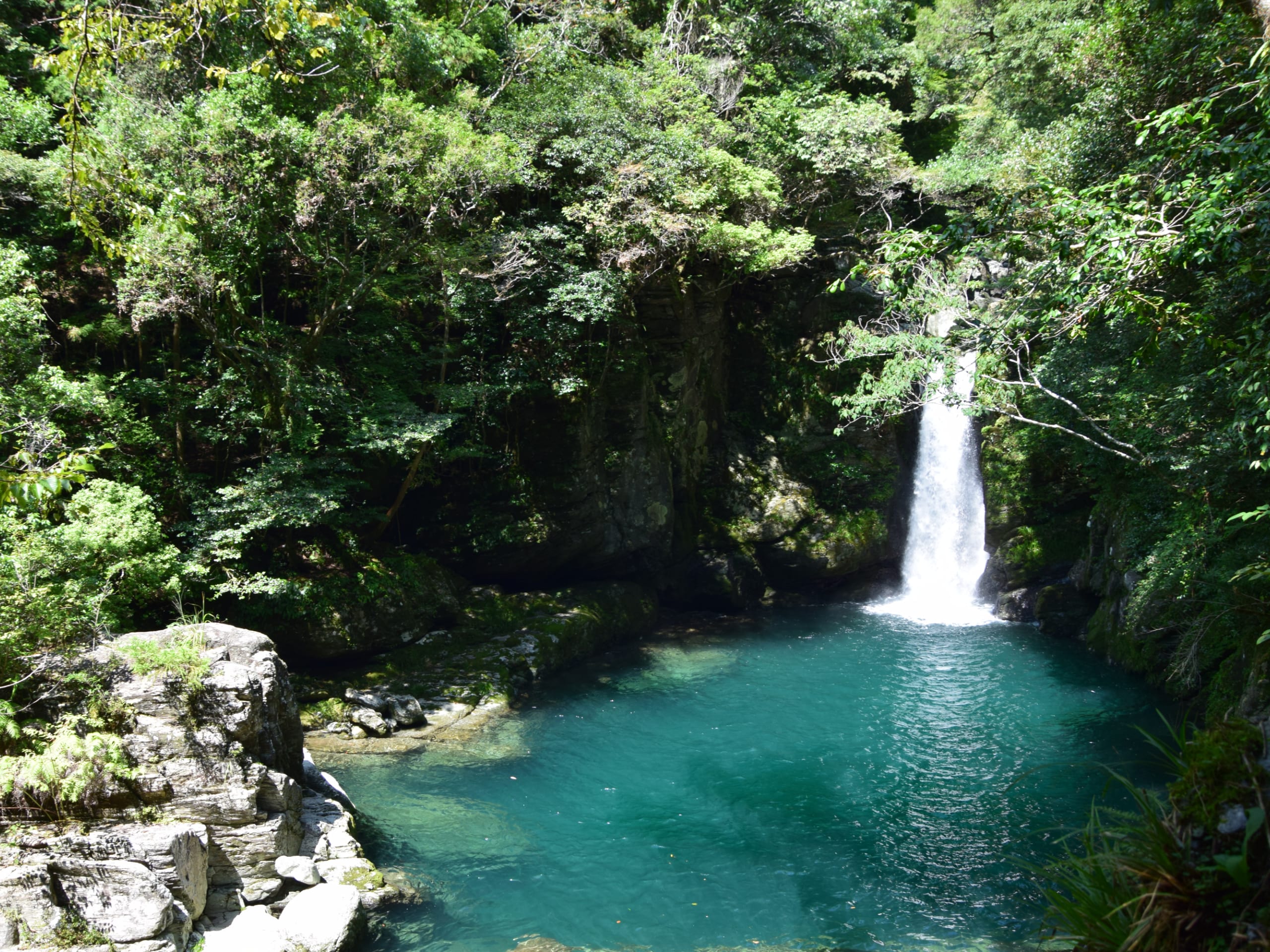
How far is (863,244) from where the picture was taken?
22.0m

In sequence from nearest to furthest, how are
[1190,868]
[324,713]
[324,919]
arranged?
1. [1190,868]
2. [324,919]
3. [324,713]

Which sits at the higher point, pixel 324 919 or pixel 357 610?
pixel 357 610

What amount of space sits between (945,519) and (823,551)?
12.2 feet

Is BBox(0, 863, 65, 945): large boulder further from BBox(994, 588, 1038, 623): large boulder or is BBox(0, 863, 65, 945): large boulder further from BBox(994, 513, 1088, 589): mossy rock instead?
BBox(994, 513, 1088, 589): mossy rock

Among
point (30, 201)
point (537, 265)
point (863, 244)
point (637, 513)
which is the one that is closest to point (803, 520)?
point (637, 513)

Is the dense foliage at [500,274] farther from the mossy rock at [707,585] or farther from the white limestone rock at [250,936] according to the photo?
the mossy rock at [707,585]

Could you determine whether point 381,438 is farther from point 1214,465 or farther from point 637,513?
point 1214,465

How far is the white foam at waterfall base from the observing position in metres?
20.5

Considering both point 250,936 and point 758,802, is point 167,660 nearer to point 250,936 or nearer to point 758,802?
point 250,936

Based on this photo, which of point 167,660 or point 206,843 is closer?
point 206,843

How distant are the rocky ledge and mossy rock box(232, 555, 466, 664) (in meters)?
3.15

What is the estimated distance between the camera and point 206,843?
23.2 feet

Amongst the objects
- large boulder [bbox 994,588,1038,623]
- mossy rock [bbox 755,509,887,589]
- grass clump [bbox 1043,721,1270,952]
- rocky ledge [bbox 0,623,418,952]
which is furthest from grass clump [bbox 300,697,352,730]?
large boulder [bbox 994,588,1038,623]

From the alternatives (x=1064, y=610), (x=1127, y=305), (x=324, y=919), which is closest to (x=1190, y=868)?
(x=1127, y=305)
